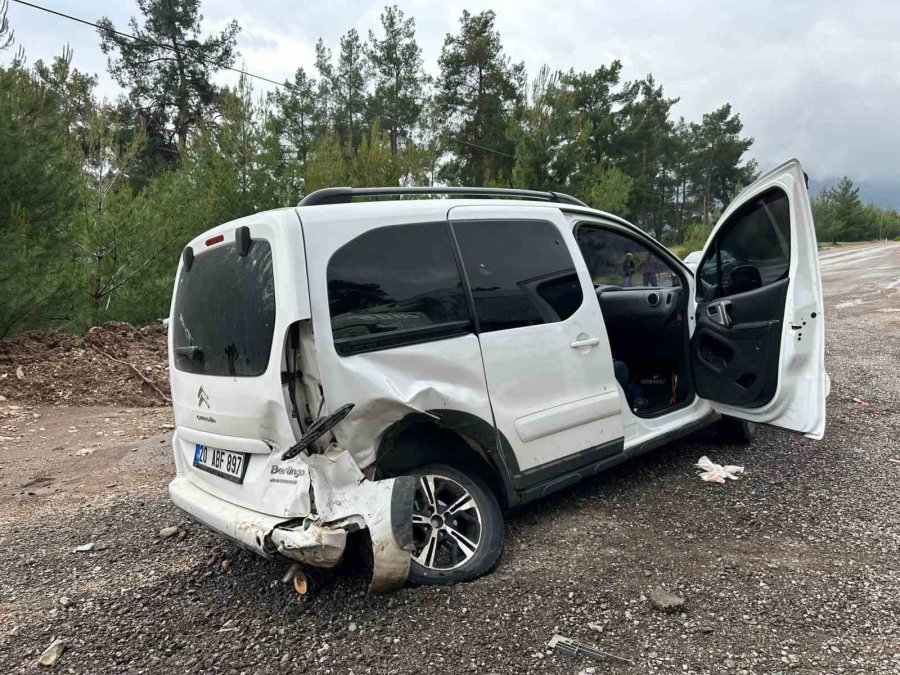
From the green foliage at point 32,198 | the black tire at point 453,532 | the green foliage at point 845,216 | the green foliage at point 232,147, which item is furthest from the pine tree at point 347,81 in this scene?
the green foliage at point 845,216

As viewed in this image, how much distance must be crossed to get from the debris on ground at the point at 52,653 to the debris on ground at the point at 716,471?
3708mm

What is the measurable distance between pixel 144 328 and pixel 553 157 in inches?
543

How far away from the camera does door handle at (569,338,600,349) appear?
133 inches

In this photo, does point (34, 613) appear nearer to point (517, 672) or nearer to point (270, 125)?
point (517, 672)

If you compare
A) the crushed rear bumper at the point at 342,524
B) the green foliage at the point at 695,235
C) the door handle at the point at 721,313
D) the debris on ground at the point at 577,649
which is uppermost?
the green foliage at the point at 695,235

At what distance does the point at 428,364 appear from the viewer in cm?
280

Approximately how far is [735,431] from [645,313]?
46.2 inches

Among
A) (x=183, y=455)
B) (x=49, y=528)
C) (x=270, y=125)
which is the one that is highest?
(x=270, y=125)

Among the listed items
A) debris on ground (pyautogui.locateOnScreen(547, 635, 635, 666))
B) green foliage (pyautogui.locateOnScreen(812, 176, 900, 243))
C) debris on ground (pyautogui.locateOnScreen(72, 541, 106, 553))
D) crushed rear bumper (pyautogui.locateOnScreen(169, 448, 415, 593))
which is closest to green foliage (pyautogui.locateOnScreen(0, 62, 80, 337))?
debris on ground (pyautogui.locateOnScreen(72, 541, 106, 553))

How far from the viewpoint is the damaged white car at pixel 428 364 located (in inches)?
98.5

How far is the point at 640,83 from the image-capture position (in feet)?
113

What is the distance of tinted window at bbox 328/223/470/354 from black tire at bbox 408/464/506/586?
0.71 meters

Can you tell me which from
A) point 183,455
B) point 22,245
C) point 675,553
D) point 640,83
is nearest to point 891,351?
point 675,553

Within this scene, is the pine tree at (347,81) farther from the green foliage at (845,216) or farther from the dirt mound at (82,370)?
the green foliage at (845,216)
